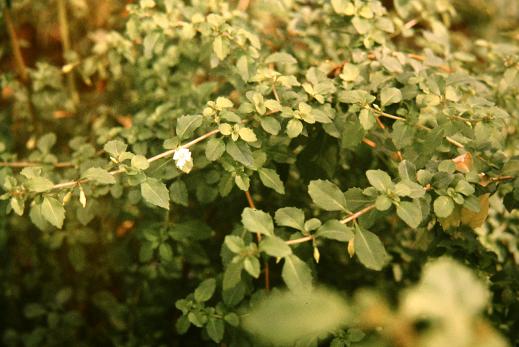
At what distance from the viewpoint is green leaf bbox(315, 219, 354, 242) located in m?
1.11

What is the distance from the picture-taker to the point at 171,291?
6.51 feet

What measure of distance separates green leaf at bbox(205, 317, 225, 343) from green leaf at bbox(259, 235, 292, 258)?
44 centimetres

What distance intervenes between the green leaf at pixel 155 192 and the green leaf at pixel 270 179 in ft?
0.96

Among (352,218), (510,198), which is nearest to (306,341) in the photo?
(352,218)

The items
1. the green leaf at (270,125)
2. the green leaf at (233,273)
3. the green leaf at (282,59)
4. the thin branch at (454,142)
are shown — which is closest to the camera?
the green leaf at (233,273)

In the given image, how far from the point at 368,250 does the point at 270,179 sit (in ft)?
1.22

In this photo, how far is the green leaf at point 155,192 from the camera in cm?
123

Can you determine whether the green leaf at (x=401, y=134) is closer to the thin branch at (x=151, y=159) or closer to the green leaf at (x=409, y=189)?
the green leaf at (x=409, y=189)

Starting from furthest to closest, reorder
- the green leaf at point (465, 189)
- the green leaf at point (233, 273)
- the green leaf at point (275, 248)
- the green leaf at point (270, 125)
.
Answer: the green leaf at point (270, 125)
the green leaf at point (465, 189)
the green leaf at point (233, 273)
the green leaf at point (275, 248)

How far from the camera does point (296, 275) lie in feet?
3.50

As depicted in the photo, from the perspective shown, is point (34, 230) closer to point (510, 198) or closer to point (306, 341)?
point (306, 341)

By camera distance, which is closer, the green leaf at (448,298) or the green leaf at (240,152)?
the green leaf at (448,298)

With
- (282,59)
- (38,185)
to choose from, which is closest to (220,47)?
(282,59)

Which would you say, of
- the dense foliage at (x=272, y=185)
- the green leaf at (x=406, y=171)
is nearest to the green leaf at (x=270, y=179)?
the dense foliage at (x=272, y=185)
